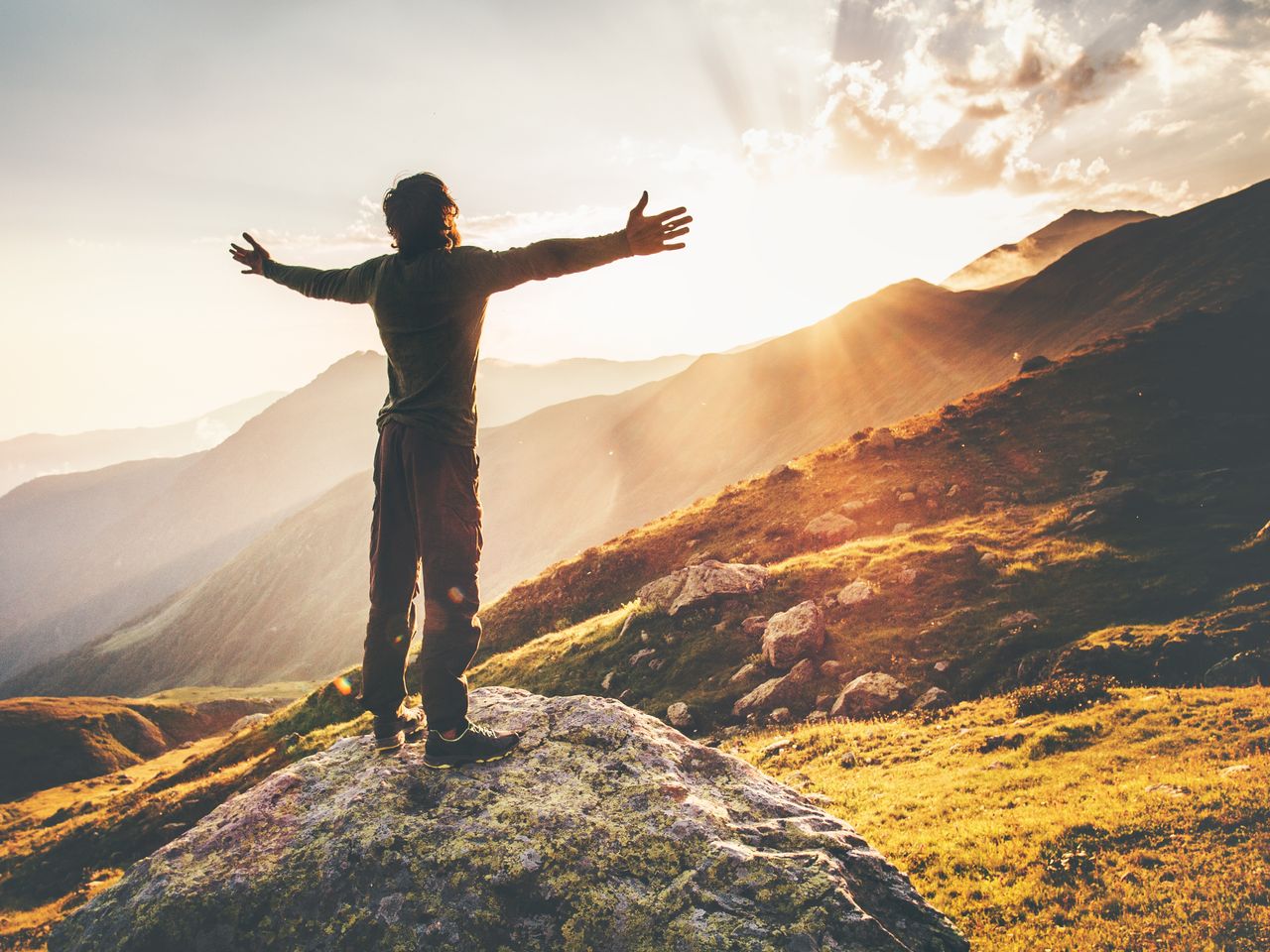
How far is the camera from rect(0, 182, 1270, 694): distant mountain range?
8456cm

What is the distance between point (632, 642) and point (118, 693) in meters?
210

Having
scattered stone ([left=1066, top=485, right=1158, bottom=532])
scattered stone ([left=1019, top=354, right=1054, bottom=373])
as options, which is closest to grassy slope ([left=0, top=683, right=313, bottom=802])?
scattered stone ([left=1066, top=485, right=1158, bottom=532])

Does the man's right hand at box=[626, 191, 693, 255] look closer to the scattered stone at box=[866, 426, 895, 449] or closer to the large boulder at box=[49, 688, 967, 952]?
the large boulder at box=[49, 688, 967, 952]

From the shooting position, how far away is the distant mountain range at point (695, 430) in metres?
84.6

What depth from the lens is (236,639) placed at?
170m

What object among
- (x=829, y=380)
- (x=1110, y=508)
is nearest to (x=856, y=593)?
(x=1110, y=508)

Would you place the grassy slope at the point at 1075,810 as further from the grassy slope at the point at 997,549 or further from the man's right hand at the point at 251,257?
the man's right hand at the point at 251,257

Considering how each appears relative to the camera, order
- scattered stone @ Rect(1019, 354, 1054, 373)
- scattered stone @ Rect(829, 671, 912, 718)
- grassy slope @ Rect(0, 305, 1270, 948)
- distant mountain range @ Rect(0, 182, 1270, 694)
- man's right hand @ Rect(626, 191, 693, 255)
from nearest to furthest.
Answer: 1. man's right hand @ Rect(626, 191, 693, 255)
2. scattered stone @ Rect(829, 671, 912, 718)
3. grassy slope @ Rect(0, 305, 1270, 948)
4. scattered stone @ Rect(1019, 354, 1054, 373)
5. distant mountain range @ Rect(0, 182, 1270, 694)

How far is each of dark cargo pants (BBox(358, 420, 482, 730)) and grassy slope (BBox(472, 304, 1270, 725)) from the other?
12.8 metres

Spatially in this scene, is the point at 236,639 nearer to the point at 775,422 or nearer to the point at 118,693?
the point at 118,693

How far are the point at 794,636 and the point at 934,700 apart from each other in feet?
12.7

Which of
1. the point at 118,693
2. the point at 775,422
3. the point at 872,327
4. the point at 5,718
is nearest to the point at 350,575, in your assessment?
the point at 118,693

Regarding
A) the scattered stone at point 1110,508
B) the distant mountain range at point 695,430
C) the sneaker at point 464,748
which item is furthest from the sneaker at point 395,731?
the distant mountain range at point 695,430

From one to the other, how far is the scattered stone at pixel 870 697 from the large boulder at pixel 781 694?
958mm
